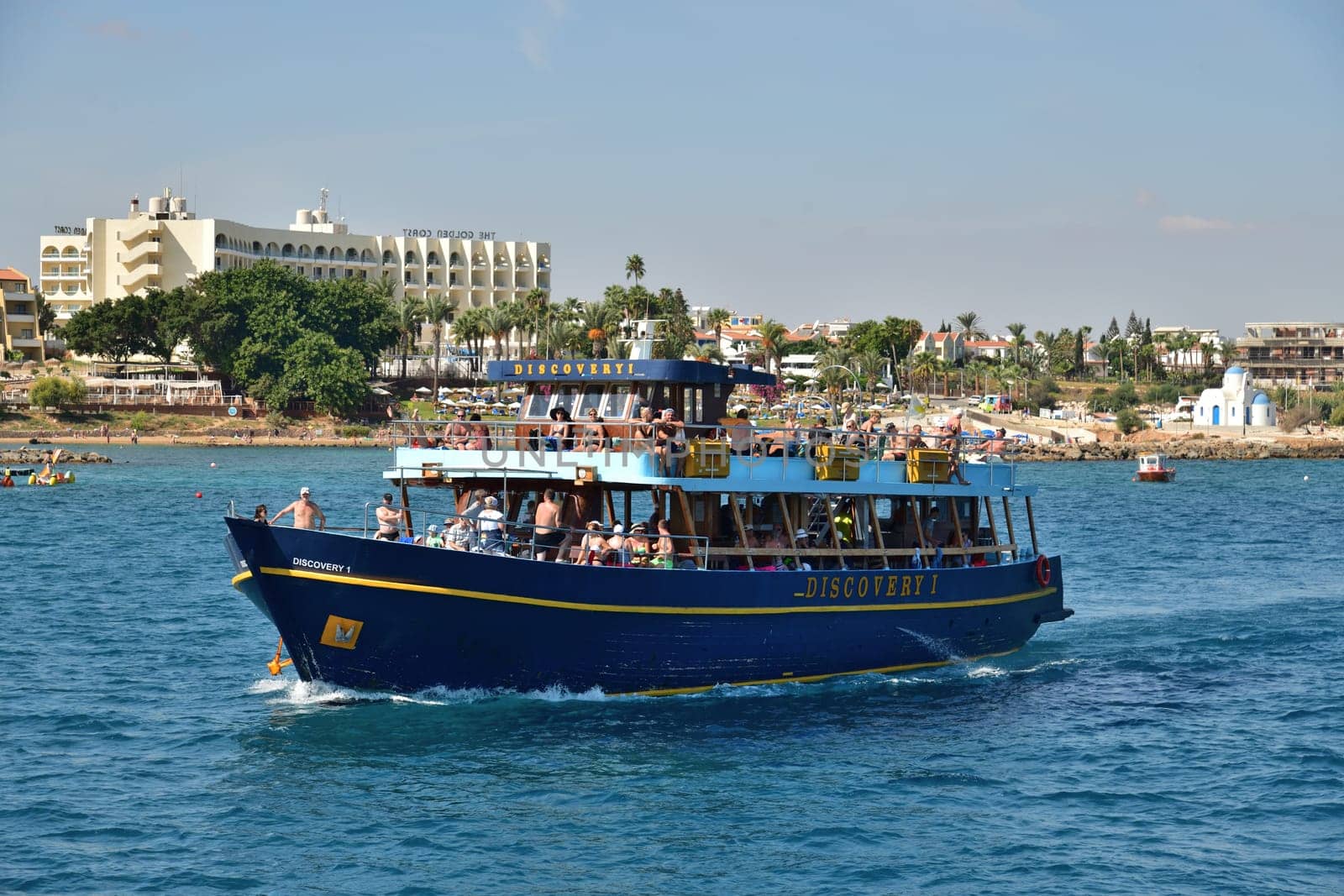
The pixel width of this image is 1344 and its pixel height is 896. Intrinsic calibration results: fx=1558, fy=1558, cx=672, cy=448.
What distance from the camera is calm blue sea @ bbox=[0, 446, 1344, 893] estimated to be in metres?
17.8

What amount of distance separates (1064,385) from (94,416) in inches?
4744

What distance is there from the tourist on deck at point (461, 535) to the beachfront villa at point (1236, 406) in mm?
143494

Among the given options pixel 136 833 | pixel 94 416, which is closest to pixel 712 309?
pixel 94 416

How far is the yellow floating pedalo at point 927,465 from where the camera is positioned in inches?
1083

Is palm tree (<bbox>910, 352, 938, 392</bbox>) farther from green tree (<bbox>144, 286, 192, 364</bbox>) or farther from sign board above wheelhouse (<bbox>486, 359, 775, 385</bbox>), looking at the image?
sign board above wheelhouse (<bbox>486, 359, 775, 385</bbox>)

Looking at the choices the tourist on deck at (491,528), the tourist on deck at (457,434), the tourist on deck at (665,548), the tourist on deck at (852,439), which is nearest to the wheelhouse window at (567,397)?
the tourist on deck at (457,434)

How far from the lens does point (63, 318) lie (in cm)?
17025

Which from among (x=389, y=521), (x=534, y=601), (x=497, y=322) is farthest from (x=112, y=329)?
(x=534, y=601)

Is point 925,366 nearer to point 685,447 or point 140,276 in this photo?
point 140,276

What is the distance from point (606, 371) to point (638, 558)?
3489mm

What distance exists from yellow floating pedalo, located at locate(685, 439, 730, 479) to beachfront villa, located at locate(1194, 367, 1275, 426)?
140887 millimetres

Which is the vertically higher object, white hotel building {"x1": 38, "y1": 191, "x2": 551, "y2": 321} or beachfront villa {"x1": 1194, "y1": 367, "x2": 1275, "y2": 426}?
white hotel building {"x1": 38, "y1": 191, "x2": 551, "y2": 321}

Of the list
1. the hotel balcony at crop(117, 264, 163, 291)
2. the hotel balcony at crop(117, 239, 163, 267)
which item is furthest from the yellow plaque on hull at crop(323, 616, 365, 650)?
the hotel balcony at crop(117, 239, 163, 267)

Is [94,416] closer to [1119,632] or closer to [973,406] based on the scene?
[973,406]
